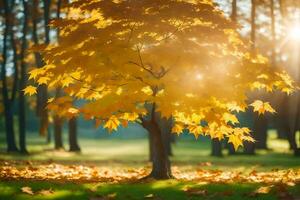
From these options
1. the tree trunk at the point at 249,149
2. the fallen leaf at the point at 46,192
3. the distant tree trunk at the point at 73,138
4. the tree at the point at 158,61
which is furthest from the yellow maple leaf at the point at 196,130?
the distant tree trunk at the point at 73,138

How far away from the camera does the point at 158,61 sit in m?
14.7

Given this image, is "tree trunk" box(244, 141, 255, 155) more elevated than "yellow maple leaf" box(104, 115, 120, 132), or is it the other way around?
"yellow maple leaf" box(104, 115, 120, 132)

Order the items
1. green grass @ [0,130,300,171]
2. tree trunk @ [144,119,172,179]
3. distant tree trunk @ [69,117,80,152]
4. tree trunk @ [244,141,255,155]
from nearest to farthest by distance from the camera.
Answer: tree trunk @ [144,119,172,179] < green grass @ [0,130,300,171] < tree trunk @ [244,141,255,155] < distant tree trunk @ [69,117,80,152]

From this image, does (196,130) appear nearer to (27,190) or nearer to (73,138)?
(27,190)

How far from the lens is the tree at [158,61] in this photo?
13222 millimetres

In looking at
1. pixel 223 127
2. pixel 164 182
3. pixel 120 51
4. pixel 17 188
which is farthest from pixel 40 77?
pixel 223 127

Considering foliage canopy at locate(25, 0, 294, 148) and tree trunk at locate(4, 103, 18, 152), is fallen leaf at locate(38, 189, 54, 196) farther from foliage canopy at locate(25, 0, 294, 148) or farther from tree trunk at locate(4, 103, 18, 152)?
tree trunk at locate(4, 103, 18, 152)

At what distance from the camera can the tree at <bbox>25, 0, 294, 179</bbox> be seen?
521 inches

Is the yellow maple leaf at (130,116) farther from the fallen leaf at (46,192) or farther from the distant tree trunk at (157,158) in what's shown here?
the fallen leaf at (46,192)

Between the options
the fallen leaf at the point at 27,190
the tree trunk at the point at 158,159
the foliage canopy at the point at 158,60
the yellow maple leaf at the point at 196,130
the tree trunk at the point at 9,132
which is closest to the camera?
the fallen leaf at the point at 27,190

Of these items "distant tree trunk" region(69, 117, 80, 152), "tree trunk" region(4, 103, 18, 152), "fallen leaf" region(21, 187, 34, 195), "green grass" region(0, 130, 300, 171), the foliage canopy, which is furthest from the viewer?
"distant tree trunk" region(69, 117, 80, 152)

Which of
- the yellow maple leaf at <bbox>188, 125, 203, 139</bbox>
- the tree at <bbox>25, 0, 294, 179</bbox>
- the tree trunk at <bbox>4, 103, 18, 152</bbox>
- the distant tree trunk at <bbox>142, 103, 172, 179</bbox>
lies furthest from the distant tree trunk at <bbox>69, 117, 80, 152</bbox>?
the tree at <bbox>25, 0, 294, 179</bbox>

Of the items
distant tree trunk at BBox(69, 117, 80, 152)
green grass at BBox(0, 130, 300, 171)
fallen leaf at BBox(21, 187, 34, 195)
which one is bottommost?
green grass at BBox(0, 130, 300, 171)

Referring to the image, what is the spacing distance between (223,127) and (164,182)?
2.50m
